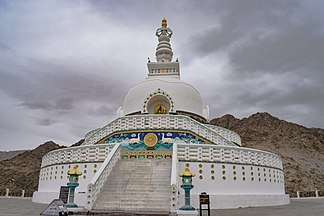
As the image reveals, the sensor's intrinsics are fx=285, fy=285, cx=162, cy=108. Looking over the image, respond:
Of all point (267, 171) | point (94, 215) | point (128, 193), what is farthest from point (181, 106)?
point (94, 215)

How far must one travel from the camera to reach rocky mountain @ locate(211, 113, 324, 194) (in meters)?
49.8

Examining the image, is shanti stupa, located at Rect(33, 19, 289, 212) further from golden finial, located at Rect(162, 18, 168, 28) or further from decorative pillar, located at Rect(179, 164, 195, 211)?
golden finial, located at Rect(162, 18, 168, 28)

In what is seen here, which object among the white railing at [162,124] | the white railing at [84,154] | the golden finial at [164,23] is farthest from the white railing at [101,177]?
the golden finial at [164,23]

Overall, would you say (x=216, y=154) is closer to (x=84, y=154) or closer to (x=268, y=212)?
(x=268, y=212)

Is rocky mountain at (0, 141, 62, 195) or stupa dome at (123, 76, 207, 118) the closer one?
stupa dome at (123, 76, 207, 118)

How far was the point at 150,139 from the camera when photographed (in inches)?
619

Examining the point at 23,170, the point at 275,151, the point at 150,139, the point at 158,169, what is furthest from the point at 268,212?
the point at 275,151

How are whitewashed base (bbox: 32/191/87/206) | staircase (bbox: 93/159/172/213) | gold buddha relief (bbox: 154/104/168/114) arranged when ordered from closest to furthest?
1. staircase (bbox: 93/159/172/213)
2. whitewashed base (bbox: 32/191/87/206)
3. gold buddha relief (bbox: 154/104/168/114)

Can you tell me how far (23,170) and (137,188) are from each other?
48.1m

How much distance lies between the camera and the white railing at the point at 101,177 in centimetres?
1002

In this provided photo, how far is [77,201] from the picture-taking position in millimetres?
12477

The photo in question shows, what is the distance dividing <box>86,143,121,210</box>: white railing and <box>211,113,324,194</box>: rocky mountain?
131 ft

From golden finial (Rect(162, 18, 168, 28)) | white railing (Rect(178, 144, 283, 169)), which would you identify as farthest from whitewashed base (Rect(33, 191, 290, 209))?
golden finial (Rect(162, 18, 168, 28))

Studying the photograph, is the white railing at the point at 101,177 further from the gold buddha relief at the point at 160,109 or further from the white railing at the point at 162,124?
the gold buddha relief at the point at 160,109
